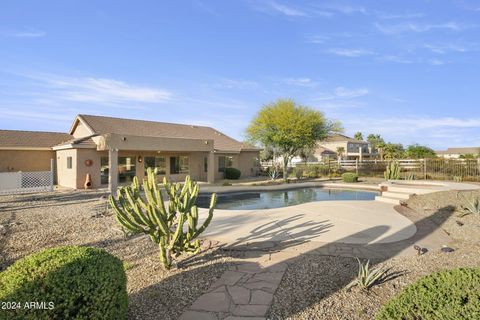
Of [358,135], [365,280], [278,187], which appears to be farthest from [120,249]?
[358,135]

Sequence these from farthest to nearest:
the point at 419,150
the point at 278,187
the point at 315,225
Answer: the point at 419,150 → the point at 278,187 → the point at 315,225

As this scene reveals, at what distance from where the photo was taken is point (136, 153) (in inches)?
891

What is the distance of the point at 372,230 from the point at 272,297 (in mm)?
5469

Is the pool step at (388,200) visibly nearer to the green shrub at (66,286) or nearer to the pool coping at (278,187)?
the pool coping at (278,187)

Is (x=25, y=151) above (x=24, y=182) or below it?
above

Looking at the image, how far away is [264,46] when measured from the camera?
20.3 m

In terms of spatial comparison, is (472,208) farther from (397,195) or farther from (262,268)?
(262,268)

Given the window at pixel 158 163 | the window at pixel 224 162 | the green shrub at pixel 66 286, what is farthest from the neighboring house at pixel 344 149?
the green shrub at pixel 66 286

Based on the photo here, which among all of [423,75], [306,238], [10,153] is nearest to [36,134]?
[10,153]

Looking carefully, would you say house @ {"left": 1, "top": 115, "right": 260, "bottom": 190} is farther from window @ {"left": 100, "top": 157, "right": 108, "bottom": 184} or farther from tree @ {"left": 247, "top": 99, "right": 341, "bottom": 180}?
tree @ {"left": 247, "top": 99, "right": 341, "bottom": 180}

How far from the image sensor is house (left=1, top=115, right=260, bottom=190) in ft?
63.4

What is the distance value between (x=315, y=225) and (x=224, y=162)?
19.9 meters

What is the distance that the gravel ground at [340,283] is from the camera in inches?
159

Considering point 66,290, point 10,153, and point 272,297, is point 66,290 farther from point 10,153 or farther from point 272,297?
point 10,153
